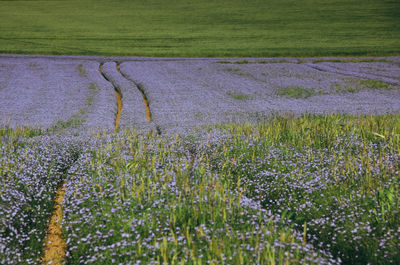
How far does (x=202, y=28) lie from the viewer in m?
44.2

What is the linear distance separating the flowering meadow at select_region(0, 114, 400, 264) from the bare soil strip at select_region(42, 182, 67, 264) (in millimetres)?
102

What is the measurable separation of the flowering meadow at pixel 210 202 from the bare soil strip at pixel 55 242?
102 millimetres

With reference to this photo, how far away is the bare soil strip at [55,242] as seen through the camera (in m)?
4.74

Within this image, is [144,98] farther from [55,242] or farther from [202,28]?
[202,28]

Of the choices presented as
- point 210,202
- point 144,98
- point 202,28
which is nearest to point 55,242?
point 210,202

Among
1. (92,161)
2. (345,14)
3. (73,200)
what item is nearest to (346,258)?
(73,200)

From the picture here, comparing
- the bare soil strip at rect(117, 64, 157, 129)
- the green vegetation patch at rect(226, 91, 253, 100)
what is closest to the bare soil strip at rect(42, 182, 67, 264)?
the bare soil strip at rect(117, 64, 157, 129)

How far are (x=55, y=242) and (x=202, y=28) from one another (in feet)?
136

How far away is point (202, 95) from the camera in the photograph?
16750 millimetres

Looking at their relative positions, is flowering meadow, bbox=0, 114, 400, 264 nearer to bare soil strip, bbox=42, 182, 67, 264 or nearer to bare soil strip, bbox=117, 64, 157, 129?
bare soil strip, bbox=42, 182, 67, 264

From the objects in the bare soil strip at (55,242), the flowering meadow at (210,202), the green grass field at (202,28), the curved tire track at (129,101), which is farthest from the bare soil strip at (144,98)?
the green grass field at (202,28)

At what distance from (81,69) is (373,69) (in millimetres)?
18127

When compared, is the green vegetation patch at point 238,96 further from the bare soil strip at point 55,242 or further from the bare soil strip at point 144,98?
the bare soil strip at point 55,242

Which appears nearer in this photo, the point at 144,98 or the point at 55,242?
the point at 55,242
